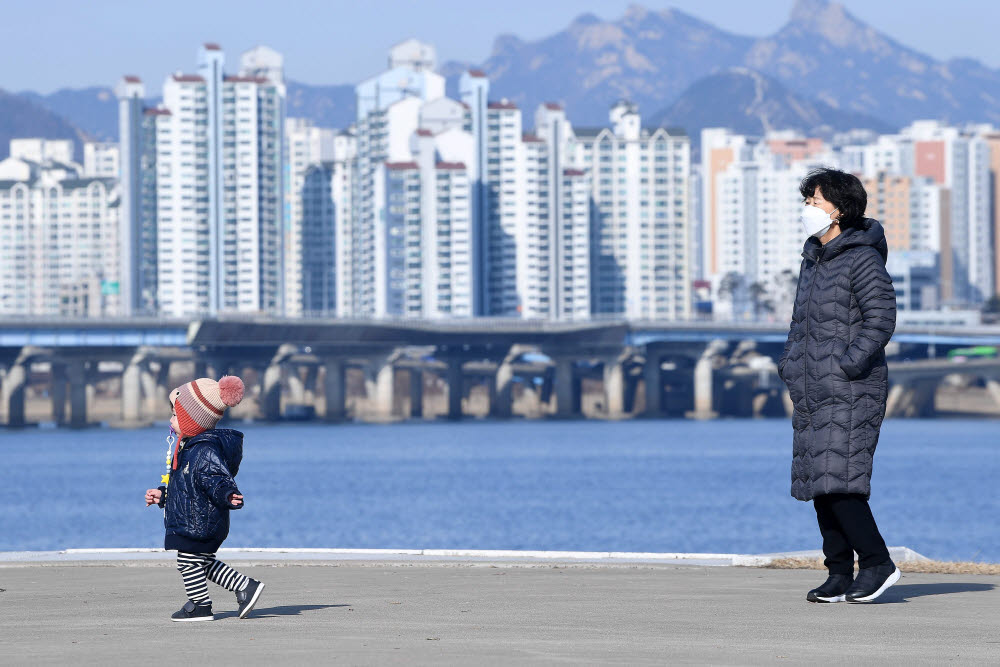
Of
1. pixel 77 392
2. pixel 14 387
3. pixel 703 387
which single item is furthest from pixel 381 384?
pixel 14 387

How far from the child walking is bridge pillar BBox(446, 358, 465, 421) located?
5402 inches

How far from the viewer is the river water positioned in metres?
44.2

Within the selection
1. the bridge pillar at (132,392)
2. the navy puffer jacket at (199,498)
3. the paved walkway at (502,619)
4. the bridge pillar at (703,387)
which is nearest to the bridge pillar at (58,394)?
the bridge pillar at (132,392)

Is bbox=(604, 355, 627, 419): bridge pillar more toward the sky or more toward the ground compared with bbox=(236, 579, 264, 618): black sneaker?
more toward the ground

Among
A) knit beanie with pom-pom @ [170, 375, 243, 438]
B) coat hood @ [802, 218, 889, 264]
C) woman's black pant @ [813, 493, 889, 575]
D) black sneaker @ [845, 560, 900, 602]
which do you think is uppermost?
coat hood @ [802, 218, 889, 264]

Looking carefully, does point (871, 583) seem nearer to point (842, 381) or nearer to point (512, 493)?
point (842, 381)

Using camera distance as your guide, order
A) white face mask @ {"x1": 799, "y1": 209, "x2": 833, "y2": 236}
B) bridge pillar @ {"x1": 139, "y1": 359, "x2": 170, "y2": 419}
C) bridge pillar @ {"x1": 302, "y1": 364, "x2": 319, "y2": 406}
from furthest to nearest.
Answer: bridge pillar @ {"x1": 302, "y1": 364, "x2": 319, "y2": 406} → bridge pillar @ {"x1": 139, "y1": 359, "x2": 170, "y2": 419} → white face mask @ {"x1": 799, "y1": 209, "x2": 833, "y2": 236}

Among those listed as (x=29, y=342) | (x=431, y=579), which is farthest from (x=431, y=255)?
(x=431, y=579)

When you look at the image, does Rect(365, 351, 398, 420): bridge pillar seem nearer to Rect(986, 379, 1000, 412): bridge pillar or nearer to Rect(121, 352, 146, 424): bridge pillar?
Rect(121, 352, 146, 424): bridge pillar

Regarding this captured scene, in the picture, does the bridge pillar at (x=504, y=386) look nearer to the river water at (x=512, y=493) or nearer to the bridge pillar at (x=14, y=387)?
the river water at (x=512, y=493)

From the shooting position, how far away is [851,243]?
427 inches

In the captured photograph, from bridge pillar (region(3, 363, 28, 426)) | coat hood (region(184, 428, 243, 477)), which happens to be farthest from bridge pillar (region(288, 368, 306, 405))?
coat hood (region(184, 428, 243, 477))

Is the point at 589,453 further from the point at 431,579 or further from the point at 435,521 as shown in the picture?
the point at 431,579

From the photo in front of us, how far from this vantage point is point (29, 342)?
117562 millimetres
